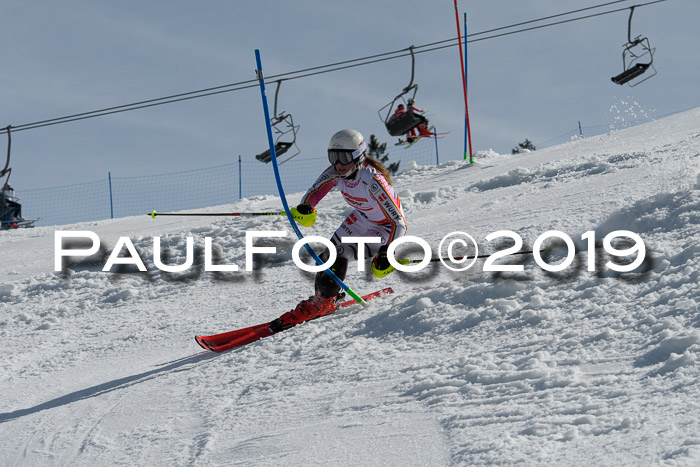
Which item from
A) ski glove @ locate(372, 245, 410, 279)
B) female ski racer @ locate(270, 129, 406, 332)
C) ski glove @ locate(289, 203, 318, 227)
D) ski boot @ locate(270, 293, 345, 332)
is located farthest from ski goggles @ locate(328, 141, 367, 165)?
ski boot @ locate(270, 293, 345, 332)

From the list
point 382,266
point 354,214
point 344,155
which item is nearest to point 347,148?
point 344,155

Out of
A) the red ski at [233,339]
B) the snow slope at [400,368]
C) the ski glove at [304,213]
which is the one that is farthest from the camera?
the ski glove at [304,213]

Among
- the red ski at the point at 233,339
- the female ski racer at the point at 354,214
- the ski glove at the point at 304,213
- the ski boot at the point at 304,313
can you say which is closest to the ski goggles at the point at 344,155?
the female ski racer at the point at 354,214

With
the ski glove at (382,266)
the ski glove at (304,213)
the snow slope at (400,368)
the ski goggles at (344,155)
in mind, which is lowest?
the snow slope at (400,368)

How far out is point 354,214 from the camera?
658 cm

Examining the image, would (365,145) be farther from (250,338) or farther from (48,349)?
(48,349)

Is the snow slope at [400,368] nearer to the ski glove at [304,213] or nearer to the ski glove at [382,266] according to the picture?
the ski glove at [382,266]

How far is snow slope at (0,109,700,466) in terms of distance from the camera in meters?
3.39

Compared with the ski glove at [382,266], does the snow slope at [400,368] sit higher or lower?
lower

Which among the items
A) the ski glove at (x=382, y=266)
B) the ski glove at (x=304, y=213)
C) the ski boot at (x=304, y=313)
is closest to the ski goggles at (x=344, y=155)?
the ski glove at (x=304, y=213)

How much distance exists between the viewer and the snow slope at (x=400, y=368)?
3.39 metres

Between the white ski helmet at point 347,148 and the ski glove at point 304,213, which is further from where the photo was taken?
the ski glove at point 304,213

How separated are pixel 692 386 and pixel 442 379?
130 cm

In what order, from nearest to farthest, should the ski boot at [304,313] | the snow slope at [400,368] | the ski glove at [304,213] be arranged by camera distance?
the snow slope at [400,368] < the ski boot at [304,313] < the ski glove at [304,213]
